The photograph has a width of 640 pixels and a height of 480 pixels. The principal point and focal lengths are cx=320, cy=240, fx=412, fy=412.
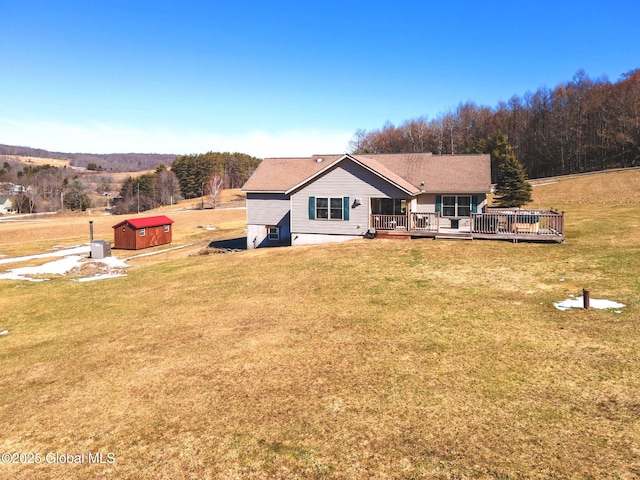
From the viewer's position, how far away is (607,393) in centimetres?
773

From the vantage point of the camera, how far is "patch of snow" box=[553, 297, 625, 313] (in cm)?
1232

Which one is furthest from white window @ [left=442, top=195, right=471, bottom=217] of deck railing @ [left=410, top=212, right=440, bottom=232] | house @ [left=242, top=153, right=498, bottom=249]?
deck railing @ [left=410, top=212, right=440, bottom=232]

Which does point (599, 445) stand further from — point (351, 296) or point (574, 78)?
point (574, 78)

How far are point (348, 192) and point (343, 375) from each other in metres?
18.4

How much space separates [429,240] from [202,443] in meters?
18.8

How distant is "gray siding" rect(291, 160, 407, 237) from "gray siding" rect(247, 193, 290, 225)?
14.8 feet

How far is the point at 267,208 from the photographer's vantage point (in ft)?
108

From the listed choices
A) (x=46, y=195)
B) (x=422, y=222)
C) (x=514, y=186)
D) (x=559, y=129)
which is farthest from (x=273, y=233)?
(x=46, y=195)

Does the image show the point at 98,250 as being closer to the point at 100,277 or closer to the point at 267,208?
the point at 100,277

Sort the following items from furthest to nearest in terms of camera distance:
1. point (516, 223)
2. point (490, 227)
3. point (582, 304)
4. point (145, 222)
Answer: point (145, 222) < point (490, 227) < point (516, 223) < point (582, 304)

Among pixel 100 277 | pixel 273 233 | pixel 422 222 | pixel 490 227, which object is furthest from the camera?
pixel 273 233

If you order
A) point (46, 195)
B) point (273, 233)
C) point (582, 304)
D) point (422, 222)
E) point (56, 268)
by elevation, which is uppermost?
point (46, 195)

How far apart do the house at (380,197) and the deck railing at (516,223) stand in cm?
241

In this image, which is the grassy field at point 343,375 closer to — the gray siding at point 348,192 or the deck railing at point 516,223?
the deck railing at point 516,223
